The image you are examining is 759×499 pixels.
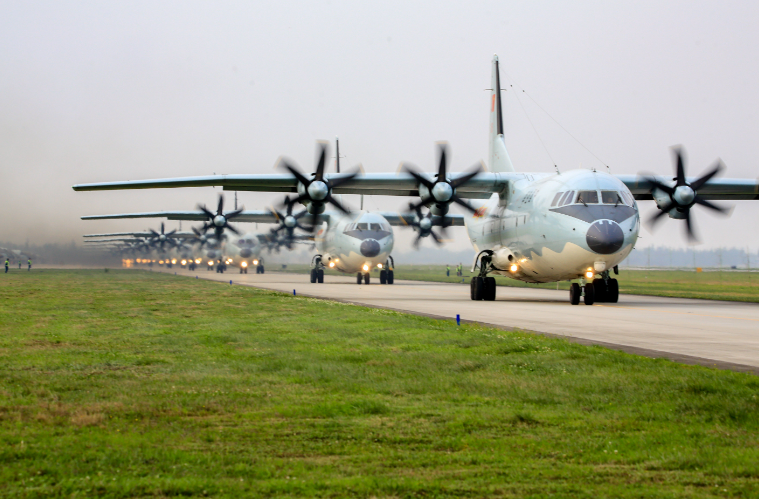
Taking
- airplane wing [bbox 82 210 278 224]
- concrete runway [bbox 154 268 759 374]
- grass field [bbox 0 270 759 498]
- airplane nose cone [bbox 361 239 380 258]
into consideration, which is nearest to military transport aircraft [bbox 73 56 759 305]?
concrete runway [bbox 154 268 759 374]

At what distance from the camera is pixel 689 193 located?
2550 cm

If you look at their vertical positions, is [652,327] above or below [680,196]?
below

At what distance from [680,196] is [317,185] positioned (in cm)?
1364

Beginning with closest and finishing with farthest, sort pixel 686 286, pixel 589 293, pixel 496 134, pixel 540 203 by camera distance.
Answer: pixel 589 293, pixel 540 203, pixel 496 134, pixel 686 286

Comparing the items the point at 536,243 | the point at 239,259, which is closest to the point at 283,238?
the point at 239,259

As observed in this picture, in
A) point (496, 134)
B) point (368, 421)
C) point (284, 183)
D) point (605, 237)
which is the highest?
point (496, 134)

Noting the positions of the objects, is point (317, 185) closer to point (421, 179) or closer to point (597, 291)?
point (421, 179)

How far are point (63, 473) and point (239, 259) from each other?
7044 cm

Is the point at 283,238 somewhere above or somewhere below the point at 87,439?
above

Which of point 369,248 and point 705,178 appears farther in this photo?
point 369,248

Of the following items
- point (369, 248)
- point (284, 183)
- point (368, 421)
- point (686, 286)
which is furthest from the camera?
point (686, 286)

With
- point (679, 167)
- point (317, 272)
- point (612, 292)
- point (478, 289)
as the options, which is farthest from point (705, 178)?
point (317, 272)

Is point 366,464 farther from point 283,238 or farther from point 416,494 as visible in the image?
point 283,238

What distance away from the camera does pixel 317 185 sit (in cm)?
2695
